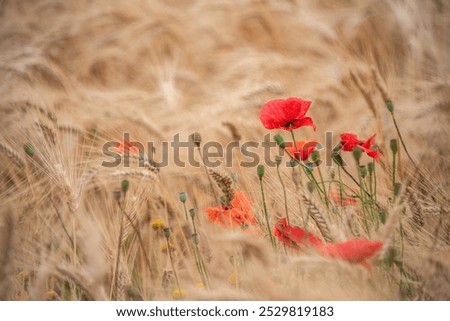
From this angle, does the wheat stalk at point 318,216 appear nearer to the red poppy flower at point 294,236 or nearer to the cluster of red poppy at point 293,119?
the red poppy flower at point 294,236

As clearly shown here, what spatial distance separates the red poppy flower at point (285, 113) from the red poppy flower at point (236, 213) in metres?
0.11

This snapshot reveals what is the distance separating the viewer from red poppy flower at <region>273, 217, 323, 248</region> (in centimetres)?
87

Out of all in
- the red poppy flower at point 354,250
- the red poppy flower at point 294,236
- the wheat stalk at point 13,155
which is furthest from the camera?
the wheat stalk at point 13,155

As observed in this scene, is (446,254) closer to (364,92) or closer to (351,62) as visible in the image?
(364,92)

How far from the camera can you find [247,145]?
1.21 metres

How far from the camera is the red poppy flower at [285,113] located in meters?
1.00

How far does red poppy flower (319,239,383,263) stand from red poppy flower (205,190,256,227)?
0.23 metres

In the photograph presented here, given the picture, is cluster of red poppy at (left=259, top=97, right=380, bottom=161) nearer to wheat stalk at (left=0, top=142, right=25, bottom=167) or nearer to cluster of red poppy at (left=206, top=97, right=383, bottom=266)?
cluster of red poppy at (left=206, top=97, right=383, bottom=266)

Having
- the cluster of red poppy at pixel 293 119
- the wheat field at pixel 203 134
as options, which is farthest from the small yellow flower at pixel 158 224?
the cluster of red poppy at pixel 293 119

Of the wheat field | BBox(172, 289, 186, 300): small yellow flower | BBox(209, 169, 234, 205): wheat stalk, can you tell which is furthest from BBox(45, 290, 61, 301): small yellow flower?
BBox(209, 169, 234, 205): wheat stalk

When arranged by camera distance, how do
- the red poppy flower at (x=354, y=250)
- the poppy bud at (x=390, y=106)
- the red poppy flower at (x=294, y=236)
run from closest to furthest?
the red poppy flower at (x=354, y=250) → the red poppy flower at (x=294, y=236) → the poppy bud at (x=390, y=106)

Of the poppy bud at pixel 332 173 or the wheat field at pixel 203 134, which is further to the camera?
the poppy bud at pixel 332 173
